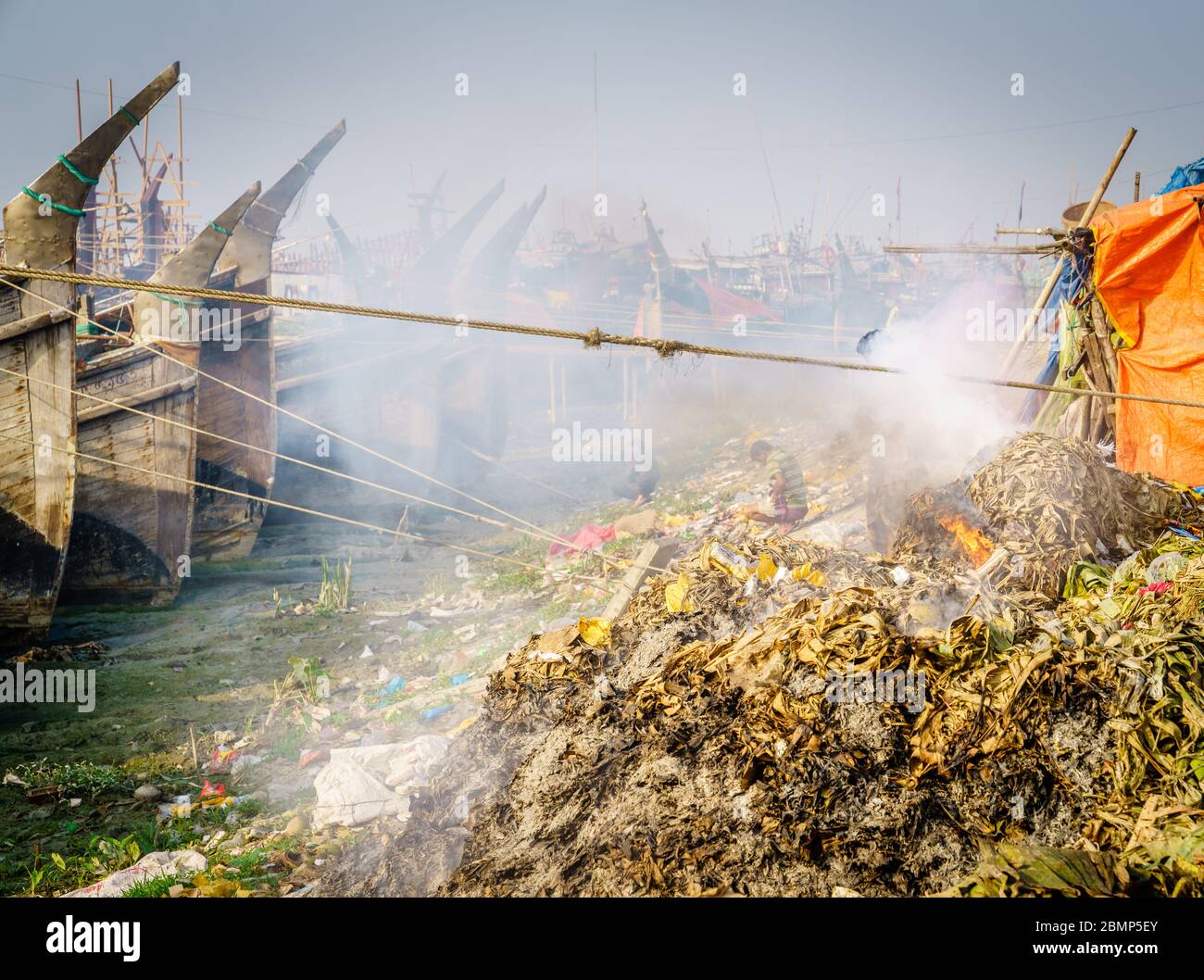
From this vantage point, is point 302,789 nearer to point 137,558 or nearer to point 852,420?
point 137,558

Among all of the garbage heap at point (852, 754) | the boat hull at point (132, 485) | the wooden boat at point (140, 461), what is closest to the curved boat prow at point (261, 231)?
the wooden boat at point (140, 461)

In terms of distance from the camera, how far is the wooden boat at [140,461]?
9.21 metres

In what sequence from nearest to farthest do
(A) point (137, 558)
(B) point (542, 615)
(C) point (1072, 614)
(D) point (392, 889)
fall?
(D) point (392, 889), (C) point (1072, 614), (B) point (542, 615), (A) point (137, 558)

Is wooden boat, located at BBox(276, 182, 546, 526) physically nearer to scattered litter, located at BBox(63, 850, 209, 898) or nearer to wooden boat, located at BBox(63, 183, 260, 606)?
wooden boat, located at BBox(63, 183, 260, 606)

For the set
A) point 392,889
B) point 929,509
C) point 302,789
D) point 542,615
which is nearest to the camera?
point 392,889

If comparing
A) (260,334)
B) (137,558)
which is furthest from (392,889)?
(260,334)

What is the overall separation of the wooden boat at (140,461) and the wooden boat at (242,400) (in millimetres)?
966

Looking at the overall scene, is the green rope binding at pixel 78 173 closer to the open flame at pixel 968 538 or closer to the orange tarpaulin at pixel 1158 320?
the open flame at pixel 968 538

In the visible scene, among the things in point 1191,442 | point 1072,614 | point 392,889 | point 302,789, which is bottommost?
point 302,789

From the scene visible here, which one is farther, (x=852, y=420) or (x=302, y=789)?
(x=852, y=420)

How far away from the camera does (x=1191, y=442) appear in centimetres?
642

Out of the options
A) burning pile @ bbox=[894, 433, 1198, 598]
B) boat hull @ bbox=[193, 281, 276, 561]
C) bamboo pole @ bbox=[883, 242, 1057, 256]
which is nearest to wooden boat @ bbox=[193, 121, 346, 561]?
boat hull @ bbox=[193, 281, 276, 561]
